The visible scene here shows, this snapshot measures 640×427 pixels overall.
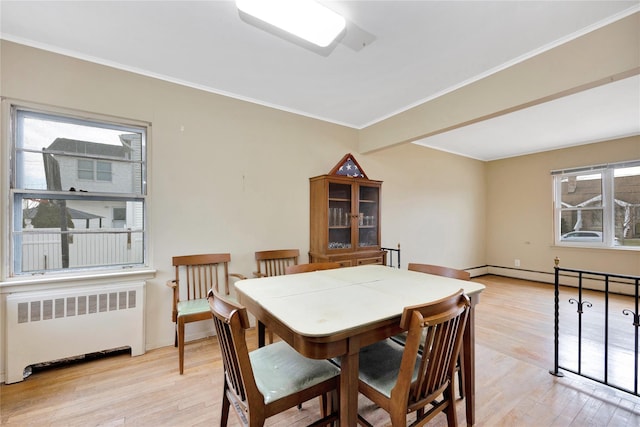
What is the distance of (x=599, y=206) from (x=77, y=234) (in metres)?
7.04

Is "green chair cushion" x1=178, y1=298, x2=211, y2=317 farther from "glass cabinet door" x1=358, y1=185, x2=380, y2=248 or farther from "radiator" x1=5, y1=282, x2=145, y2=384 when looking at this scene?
"glass cabinet door" x1=358, y1=185, x2=380, y2=248

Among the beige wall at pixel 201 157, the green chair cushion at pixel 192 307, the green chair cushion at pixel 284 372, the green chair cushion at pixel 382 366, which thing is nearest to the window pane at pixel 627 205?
the beige wall at pixel 201 157

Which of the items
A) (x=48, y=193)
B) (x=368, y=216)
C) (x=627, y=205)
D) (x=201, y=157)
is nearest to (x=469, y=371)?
(x=368, y=216)

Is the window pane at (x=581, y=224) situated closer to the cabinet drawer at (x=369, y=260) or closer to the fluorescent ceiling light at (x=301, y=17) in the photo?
the cabinet drawer at (x=369, y=260)

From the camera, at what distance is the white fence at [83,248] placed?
2.16m

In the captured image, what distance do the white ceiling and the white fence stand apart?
148 centimetres

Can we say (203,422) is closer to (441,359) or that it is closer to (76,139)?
(441,359)

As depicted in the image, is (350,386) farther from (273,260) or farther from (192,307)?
(273,260)

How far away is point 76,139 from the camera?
2316mm

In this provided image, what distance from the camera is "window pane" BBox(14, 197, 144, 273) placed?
84.8 inches

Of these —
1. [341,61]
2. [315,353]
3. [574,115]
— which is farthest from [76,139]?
[574,115]

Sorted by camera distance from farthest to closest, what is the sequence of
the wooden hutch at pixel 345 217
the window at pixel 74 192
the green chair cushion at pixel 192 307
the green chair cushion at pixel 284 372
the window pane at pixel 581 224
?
the window pane at pixel 581 224 < the wooden hutch at pixel 345 217 < the green chair cushion at pixel 192 307 < the window at pixel 74 192 < the green chair cushion at pixel 284 372

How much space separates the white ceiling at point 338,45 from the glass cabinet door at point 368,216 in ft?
3.52

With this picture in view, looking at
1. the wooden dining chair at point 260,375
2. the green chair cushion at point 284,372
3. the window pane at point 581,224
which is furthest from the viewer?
the window pane at point 581,224
